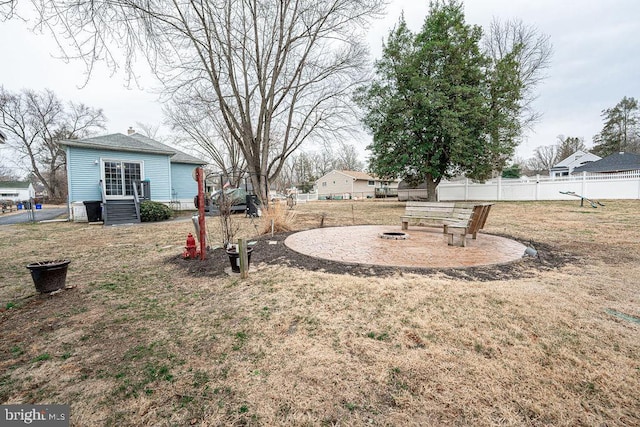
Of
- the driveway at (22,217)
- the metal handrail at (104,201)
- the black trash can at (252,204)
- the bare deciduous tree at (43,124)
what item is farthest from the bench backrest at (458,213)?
the bare deciduous tree at (43,124)

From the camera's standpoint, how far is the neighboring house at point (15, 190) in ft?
142

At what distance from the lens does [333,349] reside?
2.29 meters

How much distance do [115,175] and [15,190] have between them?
49240 mm

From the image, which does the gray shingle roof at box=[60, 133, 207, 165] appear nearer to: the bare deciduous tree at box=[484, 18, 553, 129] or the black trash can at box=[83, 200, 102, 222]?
the black trash can at box=[83, 200, 102, 222]

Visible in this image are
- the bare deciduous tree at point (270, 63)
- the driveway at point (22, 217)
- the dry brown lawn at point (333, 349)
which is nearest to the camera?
the dry brown lawn at point (333, 349)

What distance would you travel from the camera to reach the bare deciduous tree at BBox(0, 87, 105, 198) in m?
29.8

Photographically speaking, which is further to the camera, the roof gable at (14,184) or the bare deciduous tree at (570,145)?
the roof gable at (14,184)

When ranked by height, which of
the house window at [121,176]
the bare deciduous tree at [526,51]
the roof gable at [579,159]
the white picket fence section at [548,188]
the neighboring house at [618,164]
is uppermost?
the bare deciduous tree at [526,51]

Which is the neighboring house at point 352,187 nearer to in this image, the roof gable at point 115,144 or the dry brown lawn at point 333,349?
the roof gable at point 115,144

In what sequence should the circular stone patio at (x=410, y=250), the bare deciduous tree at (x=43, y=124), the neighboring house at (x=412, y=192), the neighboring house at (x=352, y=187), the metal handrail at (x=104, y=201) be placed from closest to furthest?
1. the circular stone patio at (x=410, y=250)
2. the metal handrail at (x=104, y=201)
3. the neighboring house at (x=412, y=192)
4. the bare deciduous tree at (x=43, y=124)
5. the neighboring house at (x=352, y=187)

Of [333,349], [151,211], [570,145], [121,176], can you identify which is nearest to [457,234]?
[333,349]

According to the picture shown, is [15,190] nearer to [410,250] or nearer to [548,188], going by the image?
[410,250]

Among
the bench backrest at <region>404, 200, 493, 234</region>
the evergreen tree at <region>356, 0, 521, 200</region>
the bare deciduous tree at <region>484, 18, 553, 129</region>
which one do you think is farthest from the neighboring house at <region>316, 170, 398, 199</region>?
the bench backrest at <region>404, 200, 493, 234</region>

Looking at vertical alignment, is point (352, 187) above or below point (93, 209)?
above
